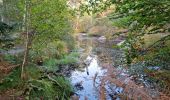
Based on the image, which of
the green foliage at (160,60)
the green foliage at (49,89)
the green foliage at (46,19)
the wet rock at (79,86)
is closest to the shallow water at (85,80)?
the wet rock at (79,86)

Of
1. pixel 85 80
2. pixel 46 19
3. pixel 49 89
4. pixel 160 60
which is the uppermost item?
pixel 46 19

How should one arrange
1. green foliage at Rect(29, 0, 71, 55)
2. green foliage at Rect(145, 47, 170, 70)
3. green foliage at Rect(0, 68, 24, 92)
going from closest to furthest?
green foliage at Rect(145, 47, 170, 70) < green foliage at Rect(0, 68, 24, 92) < green foliage at Rect(29, 0, 71, 55)

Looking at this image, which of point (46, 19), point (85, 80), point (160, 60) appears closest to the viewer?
point (160, 60)

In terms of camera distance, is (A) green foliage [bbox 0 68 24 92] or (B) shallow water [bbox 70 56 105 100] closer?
(A) green foliage [bbox 0 68 24 92]

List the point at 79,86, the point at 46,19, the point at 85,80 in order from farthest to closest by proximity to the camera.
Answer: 1. the point at 85,80
2. the point at 79,86
3. the point at 46,19

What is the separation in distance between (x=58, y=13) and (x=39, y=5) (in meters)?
1.79

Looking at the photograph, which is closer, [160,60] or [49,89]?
[160,60]

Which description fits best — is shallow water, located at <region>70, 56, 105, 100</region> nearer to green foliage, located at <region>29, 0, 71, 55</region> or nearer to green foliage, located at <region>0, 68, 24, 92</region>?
green foliage, located at <region>29, 0, 71, 55</region>

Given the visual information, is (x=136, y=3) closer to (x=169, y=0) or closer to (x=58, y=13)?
(x=169, y=0)

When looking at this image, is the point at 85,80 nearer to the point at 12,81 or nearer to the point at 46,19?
the point at 46,19

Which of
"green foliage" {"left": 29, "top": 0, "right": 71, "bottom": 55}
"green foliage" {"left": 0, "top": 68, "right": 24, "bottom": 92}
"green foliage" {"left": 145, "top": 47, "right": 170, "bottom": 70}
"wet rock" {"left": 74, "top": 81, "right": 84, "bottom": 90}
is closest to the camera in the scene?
"green foliage" {"left": 145, "top": 47, "right": 170, "bottom": 70}

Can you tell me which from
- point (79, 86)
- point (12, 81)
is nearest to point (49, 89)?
point (12, 81)

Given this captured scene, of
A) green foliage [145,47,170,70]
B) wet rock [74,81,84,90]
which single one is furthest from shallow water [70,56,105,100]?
green foliage [145,47,170,70]

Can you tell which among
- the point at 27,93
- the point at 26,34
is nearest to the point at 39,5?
the point at 26,34
